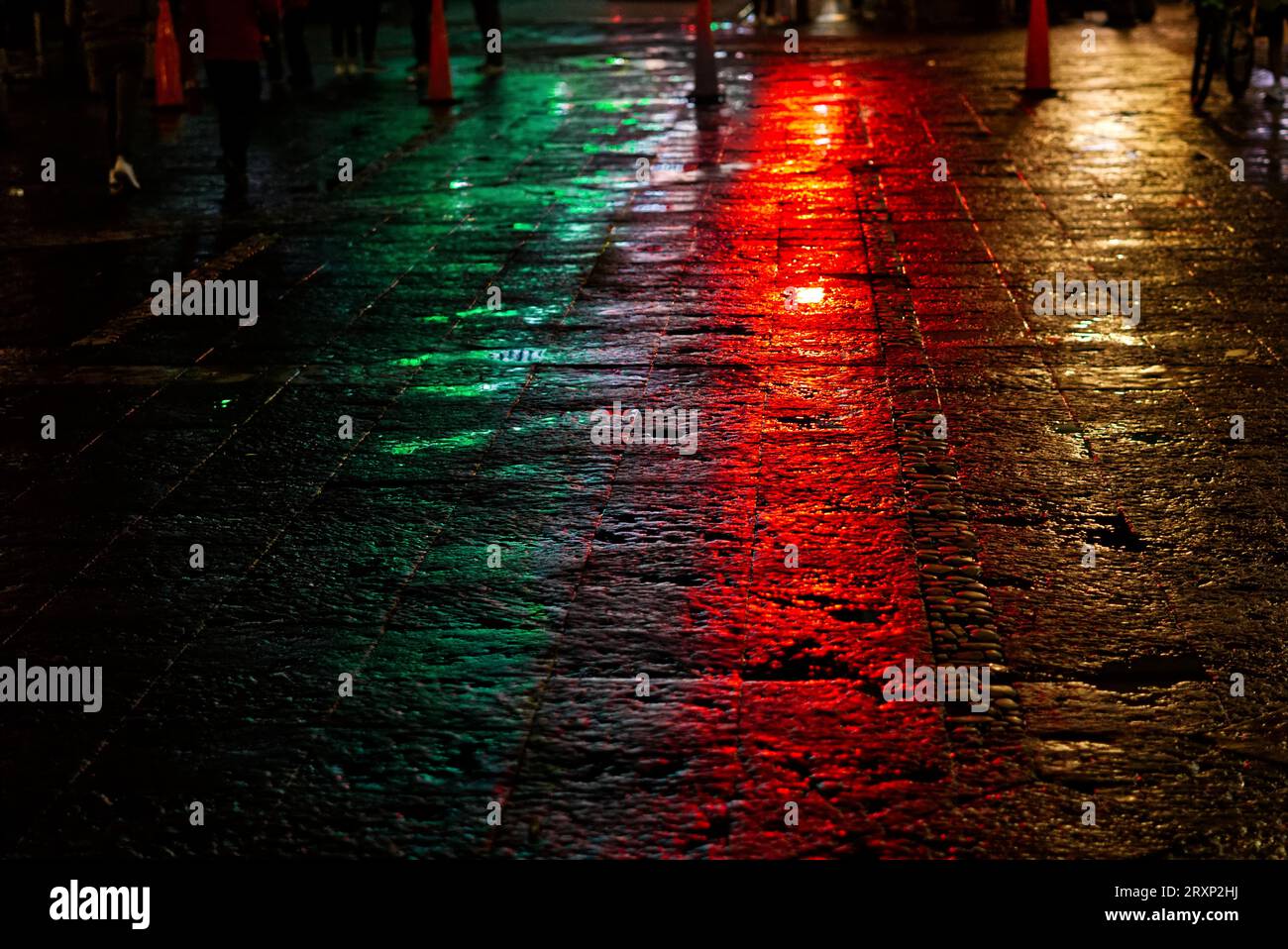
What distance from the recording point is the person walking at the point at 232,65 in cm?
1045

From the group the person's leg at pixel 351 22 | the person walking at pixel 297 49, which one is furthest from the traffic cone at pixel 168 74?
the person's leg at pixel 351 22

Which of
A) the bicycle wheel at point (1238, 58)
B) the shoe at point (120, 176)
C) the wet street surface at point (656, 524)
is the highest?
the bicycle wheel at point (1238, 58)

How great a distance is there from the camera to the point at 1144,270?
7863 mm

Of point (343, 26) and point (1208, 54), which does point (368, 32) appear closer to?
point (343, 26)

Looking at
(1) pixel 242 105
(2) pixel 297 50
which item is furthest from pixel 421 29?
(1) pixel 242 105

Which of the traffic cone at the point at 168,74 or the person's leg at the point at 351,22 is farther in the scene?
the person's leg at the point at 351,22

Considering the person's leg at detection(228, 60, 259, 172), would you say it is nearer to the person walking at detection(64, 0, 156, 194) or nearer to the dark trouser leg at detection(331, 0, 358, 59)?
the person walking at detection(64, 0, 156, 194)

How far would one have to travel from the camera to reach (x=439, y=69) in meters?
14.9


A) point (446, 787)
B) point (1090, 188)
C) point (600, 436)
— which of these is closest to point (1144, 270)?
point (1090, 188)

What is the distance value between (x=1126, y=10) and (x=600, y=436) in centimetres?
1790

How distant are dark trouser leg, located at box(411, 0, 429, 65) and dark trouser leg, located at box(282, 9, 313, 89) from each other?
123cm

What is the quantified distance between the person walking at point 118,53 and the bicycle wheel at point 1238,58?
8.39 metres

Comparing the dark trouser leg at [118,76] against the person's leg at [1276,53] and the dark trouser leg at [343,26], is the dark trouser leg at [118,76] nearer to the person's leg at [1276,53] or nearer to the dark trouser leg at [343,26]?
the dark trouser leg at [343,26]
